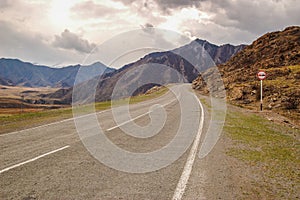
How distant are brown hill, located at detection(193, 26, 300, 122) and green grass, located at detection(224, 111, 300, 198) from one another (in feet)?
45.1

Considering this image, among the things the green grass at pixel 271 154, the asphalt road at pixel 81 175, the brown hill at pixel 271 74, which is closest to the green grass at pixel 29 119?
the asphalt road at pixel 81 175

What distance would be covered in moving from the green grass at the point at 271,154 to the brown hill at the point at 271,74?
13.8m

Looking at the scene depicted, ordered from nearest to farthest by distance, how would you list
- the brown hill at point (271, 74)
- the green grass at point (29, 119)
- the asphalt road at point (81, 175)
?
the asphalt road at point (81, 175)
the green grass at point (29, 119)
the brown hill at point (271, 74)

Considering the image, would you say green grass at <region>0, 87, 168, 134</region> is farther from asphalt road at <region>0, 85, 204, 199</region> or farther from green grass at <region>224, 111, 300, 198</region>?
green grass at <region>224, 111, 300, 198</region>

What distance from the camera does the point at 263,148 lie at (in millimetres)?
10086

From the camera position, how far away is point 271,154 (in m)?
9.16

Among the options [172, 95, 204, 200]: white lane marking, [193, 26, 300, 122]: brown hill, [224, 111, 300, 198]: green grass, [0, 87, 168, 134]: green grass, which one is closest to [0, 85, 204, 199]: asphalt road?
[172, 95, 204, 200]: white lane marking

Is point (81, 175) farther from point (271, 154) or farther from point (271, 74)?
point (271, 74)

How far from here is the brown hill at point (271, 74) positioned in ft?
101

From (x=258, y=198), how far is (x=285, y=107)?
2563cm

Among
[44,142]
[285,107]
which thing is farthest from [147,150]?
[285,107]

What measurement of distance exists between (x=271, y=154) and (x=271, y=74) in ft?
134

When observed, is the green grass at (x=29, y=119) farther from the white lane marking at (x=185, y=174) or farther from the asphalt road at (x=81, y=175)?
the white lane marking at (x=185, y=174)

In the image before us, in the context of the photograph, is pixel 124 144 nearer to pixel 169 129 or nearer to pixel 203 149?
pixel 203 149
